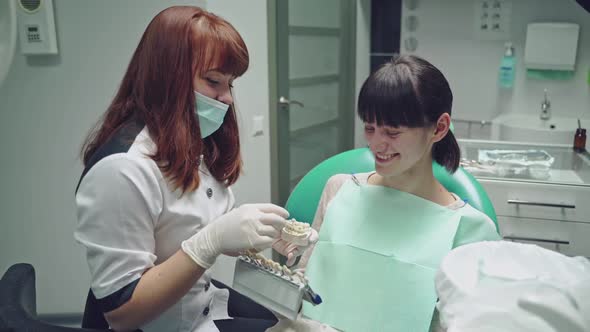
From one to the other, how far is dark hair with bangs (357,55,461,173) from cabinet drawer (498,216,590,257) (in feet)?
3.06

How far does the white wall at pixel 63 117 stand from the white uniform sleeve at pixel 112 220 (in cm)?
107

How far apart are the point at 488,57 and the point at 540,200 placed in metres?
1.33

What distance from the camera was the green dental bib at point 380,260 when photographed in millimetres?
1132

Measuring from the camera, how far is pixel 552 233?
181cm

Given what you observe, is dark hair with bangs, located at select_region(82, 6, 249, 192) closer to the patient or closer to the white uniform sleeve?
the white uniform sleeve

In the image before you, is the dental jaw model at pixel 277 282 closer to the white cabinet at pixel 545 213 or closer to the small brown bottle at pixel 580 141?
the white cabinet at pixel 545 213

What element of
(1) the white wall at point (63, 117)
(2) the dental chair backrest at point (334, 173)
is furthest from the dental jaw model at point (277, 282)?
(1) the white wall at point (63, 117)

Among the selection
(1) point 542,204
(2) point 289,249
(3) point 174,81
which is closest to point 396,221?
(2) point 289,249

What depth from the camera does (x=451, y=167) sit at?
1312 millimetres

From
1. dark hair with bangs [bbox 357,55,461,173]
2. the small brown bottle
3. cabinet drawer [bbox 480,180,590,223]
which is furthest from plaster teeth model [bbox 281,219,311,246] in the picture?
the small brown bottle

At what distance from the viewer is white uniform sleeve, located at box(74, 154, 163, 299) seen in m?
0.94

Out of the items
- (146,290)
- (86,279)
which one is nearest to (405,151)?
(146,290)

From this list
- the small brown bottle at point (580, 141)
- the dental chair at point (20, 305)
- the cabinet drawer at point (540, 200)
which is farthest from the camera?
the small brown bottle at point (580, 141)

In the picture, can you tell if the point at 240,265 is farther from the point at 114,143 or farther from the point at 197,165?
the point at 114,143
